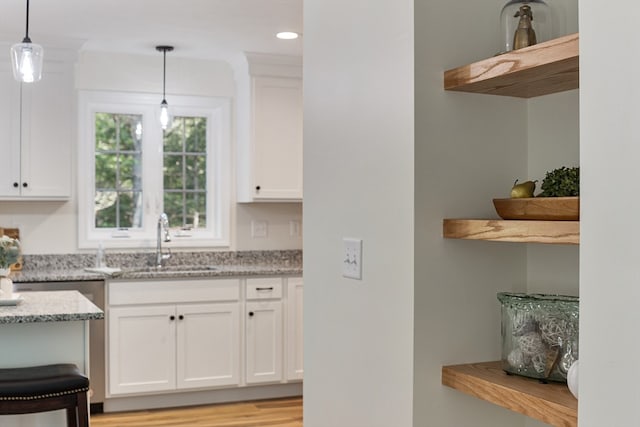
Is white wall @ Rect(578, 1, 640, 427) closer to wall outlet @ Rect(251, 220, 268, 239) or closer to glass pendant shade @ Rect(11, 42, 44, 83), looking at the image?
glass pendant shade @ Rect(11, 42, 44, 83)

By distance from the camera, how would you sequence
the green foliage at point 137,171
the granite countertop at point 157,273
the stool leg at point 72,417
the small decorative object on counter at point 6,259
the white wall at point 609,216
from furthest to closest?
the green foliage at point 137,171 < the granite countertop at point 157,273 < the small decorative object on counter at point 6,259 < the stool leg at point 72,417 < the white wall at point 609,216

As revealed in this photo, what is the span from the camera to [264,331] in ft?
17.1

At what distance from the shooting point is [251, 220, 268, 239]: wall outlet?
5.78 metres

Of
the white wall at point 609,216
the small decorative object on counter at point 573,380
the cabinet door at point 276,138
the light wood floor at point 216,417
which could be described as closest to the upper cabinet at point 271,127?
the cabinet door at point 276,138

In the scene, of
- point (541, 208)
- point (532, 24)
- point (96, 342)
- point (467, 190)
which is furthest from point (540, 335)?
point (96, 342)

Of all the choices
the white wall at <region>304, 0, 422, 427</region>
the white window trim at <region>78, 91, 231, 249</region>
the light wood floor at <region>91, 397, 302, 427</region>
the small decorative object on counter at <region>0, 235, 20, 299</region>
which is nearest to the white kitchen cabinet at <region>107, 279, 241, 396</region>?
the light wood floor at <region>91, 397, 302, 427</region>

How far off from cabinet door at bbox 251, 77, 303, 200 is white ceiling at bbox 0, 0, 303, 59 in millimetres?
275

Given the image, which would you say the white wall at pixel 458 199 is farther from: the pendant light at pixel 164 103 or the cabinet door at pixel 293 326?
the pendant light at pixel 164 103

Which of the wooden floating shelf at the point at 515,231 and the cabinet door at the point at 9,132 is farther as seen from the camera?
the cabinet door at the point at 9,132

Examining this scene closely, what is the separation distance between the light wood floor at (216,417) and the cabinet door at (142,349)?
16 centimetres

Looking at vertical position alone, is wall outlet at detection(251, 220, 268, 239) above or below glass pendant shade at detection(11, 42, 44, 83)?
below

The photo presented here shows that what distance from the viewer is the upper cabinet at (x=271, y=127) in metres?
5.40

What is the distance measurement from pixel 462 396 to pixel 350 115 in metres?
0.80

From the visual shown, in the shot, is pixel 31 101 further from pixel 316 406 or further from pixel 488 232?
pixel 488 232
